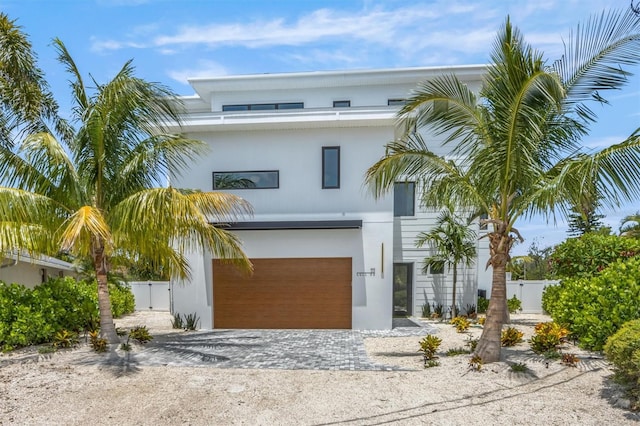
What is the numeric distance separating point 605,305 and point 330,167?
775 cm

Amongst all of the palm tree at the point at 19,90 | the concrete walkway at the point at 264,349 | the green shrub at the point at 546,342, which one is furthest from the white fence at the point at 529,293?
the palm tree at the point at 19,90

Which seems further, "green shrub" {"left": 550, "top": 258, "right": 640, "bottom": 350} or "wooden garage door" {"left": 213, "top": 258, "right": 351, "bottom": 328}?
"wooden garage door" {"left": 213, "top": 258, "right": 351, "bottom": 328}

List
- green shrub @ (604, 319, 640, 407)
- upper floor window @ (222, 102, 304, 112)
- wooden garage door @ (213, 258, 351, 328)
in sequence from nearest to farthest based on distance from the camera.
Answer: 1. green shrub @ (604, 319, 640, 407)
2. wooden garage door @ (213, 258, 351, 328)
3. upper floor window @ (222, 102, 304, 112)

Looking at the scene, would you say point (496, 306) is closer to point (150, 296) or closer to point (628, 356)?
point (628, 356)

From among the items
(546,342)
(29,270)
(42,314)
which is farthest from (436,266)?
(29,270)

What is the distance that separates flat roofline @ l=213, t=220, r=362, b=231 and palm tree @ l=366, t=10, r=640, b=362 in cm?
392

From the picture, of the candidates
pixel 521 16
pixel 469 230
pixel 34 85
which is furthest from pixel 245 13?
pixel 469 230

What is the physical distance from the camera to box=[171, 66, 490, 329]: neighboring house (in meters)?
11.6

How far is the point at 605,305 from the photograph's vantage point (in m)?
6.93

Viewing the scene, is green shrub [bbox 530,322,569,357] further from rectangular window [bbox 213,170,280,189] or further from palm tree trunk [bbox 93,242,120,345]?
palm tree trunk [bbox 93,242,120,345]

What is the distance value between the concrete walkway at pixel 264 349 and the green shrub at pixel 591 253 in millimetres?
4475

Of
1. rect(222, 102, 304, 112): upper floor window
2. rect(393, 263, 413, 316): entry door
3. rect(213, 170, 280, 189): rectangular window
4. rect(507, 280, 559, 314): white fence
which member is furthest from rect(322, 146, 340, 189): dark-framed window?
rect(507, 280, 559, 314): white fence

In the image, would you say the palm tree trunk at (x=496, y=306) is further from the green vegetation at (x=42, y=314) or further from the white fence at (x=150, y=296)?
the white fence at (x=150, y=296)

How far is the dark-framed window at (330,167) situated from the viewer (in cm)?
1180
